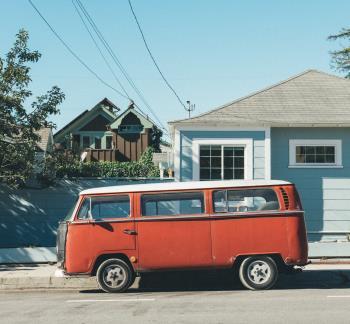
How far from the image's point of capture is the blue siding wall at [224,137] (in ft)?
56.3

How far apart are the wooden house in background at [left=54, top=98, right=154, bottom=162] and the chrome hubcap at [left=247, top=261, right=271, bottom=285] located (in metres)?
26.1

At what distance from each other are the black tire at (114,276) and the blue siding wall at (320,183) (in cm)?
740

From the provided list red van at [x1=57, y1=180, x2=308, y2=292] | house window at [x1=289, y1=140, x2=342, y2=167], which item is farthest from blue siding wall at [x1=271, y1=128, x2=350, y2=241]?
red van at [x1=57, y1=180, x2=308, y2=292]

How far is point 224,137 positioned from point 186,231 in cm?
657

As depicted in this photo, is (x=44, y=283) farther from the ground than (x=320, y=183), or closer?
closer

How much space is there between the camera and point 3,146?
15.3 m

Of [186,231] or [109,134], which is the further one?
[109,134]

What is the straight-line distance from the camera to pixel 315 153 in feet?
57.6

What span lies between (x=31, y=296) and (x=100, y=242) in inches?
63.4

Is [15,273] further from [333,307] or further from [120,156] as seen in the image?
[120,156]

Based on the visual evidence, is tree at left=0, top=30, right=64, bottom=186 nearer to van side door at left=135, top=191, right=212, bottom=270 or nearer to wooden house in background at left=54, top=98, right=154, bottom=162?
van side door at left=135, top=191, right=212, bottom=270

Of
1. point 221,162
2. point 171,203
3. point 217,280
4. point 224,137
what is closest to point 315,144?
point 224,137

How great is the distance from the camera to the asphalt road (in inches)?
329

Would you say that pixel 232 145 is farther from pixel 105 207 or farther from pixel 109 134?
pixel 109 134
